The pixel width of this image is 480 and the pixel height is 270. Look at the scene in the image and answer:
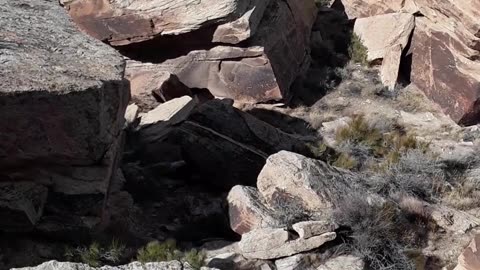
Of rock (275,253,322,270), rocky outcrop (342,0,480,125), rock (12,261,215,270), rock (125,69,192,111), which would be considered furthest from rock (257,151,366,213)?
rocky outcrop (342,0,480,125)

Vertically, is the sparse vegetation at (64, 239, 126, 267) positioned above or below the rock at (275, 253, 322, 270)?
above

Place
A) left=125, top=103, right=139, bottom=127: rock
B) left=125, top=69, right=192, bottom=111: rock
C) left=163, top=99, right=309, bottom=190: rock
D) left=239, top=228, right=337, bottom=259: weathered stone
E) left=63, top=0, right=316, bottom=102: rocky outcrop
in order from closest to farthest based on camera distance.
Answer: left=239, top=228, right=337, bottom=259: weathered stone, left=163, top=99, right=309, bottom=190: rock, left=125, top=103, right=139, bottom=127: rock, left=125, top=69, right=192, bottom=111: rock, left=63, top=0, right=316, bottom=102: rocky outcrop

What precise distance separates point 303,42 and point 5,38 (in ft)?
22.1

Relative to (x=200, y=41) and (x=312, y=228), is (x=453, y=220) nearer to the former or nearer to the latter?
(x=312, y=228)

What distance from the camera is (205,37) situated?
10.9 metres

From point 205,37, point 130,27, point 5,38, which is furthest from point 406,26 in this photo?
point 5,38

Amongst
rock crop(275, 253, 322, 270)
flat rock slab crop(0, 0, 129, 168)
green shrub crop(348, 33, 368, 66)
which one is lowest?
green shrub crop(348, 33, 368, 66)

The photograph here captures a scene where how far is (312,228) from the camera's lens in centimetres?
673

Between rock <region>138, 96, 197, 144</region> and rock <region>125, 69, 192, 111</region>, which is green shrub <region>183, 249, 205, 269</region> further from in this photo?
rock <region>125, 69, 192, 111</region>

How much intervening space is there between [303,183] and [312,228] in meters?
0.67

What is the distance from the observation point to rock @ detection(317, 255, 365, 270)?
6618mm

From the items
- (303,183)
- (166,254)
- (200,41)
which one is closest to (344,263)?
(303,183)

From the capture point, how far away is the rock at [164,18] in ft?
34.8

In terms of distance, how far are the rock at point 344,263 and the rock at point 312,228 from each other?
0.92 ft
